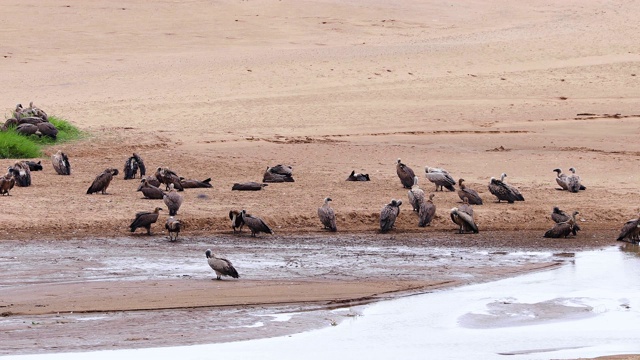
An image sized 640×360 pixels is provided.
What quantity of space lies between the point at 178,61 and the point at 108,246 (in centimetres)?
1587

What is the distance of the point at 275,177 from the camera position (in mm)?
17688

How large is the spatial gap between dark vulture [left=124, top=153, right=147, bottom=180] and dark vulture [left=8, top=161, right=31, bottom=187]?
1552 mm

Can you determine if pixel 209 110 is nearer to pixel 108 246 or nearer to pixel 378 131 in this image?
pixel 378 131

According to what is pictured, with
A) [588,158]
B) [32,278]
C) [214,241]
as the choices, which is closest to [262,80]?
[588,158]

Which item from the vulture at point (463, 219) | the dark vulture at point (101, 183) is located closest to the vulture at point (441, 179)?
the vulture at point (463, 219)

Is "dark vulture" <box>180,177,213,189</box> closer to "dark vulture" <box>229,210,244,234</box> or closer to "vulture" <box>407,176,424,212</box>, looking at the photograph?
"dark vulture" <box>229,210,244,234</box>

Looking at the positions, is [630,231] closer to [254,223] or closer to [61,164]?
[254,223]

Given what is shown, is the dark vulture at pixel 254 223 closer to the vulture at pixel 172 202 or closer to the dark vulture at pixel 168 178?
the vulture at pixel 172 202

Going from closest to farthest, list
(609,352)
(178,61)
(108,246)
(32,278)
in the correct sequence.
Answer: (609,352)
(32,278)
(108,246)
(178,61)

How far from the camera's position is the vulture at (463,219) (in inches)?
608

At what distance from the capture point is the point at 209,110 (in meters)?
23.8

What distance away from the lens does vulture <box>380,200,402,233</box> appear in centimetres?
1528

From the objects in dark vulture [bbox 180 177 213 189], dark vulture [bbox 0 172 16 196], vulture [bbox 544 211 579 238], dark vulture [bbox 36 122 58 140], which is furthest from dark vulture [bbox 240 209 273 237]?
dark vulture [bbox 36 122 58 140]

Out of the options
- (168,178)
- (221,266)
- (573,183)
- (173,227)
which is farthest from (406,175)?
(221,266)
